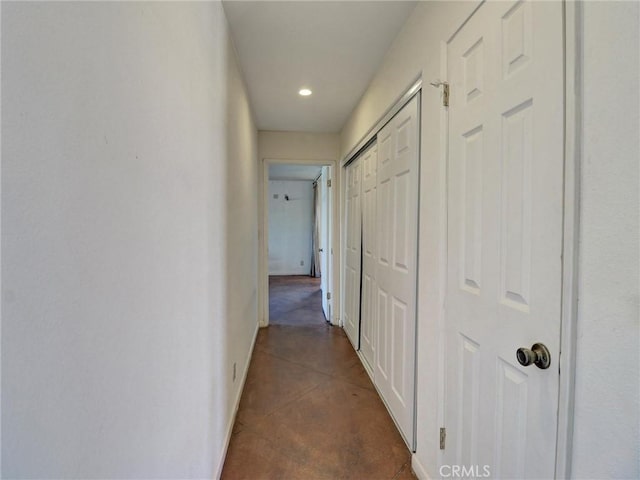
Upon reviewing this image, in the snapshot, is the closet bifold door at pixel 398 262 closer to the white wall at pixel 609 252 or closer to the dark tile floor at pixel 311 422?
the dark tile floor at pixel 311 422

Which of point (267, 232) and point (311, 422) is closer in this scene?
point (311, 422)

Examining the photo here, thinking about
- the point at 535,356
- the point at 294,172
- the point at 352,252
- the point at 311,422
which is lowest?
the point at 311,422

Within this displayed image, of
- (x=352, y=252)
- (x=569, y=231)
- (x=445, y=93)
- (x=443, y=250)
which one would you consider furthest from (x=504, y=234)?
(x=352, y=252)

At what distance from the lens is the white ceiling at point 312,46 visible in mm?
1621

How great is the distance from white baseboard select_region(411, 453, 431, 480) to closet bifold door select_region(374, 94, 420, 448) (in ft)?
0.34

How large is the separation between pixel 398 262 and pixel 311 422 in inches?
47.0

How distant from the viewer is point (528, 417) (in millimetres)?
880

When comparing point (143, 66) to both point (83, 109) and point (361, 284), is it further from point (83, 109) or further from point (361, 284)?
point (361, 284)

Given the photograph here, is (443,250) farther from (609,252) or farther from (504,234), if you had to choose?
(609,252)

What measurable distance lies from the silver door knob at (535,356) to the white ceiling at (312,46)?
1722mm

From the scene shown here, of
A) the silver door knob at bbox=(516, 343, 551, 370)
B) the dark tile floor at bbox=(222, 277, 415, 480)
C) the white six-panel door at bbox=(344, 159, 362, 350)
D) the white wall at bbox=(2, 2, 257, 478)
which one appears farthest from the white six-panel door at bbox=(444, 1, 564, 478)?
the white six-panel door at bbox=(344, 159, 362, 350)

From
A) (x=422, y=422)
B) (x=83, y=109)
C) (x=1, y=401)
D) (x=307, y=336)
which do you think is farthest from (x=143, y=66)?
(x=307, y=336)

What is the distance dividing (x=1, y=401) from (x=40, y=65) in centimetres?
47

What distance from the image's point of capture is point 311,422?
1.93 m
